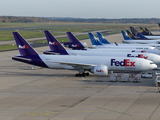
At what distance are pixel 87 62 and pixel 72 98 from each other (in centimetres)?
1550

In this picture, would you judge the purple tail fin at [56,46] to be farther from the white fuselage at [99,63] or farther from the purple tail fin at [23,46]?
the white fuselage at [99,63]

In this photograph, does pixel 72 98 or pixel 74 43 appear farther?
pixel 74 43

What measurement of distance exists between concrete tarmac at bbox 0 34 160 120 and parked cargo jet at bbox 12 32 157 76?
1657 mm

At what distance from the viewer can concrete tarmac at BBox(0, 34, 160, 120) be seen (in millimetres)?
30234

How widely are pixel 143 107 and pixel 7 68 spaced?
34.9 meters


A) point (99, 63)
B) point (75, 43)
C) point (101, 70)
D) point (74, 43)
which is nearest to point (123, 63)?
point (101, 70)

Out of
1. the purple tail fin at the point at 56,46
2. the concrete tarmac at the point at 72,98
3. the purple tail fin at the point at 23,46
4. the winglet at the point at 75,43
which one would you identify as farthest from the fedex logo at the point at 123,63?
the winglet at the point at 75,43

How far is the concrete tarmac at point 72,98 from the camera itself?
30234mm

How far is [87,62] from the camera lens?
5184 cm

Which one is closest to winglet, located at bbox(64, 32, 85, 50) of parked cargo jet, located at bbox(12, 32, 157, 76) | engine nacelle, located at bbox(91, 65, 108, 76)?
parked cargo jet, located at bbox(12, 32, 157, 76)

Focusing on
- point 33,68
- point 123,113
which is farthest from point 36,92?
point 33,68

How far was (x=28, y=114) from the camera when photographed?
30.2 metres

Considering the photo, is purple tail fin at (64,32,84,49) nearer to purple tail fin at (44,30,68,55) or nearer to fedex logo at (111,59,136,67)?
purple tail fin at (44,30,68,55)

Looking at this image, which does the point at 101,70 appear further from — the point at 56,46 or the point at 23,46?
the point at 56,46
